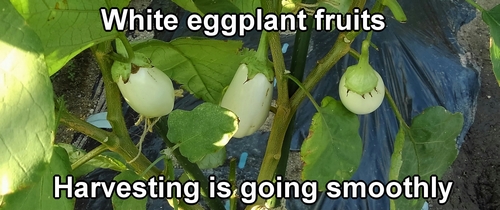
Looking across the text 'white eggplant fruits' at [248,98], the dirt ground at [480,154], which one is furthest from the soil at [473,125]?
the text 'white eggplant fruits' at [248,98]

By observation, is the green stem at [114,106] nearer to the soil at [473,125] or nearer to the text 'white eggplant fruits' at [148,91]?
the text 'white eggplant fruits' at [148,91]

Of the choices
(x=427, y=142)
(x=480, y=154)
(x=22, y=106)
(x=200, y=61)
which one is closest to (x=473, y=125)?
(x=480, y=154)

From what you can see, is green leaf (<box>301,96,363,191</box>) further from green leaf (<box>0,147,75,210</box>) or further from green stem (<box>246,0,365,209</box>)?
green leaf (<box>0,147,75,210</box>)

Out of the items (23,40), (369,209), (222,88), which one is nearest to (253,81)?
(222,88)

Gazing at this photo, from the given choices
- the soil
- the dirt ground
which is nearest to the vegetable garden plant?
the soil

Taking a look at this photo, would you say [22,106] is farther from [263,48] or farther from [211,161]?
[211,161]

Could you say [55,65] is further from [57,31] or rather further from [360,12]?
[360,12]
